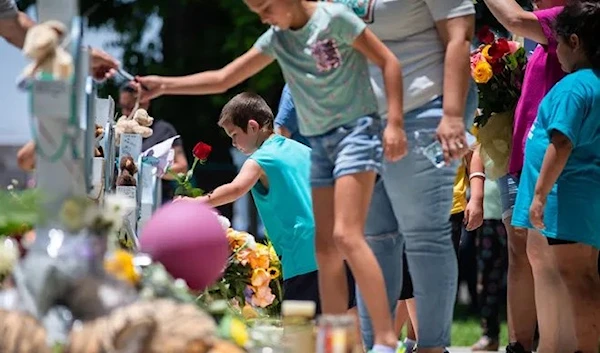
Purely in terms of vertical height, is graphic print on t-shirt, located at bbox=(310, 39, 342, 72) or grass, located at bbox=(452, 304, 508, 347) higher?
graphic print on t-shirt, located at bbox=(310, 39, 342, 72)

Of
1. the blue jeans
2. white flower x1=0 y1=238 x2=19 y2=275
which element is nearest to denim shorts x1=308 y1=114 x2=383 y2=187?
the blue jeans

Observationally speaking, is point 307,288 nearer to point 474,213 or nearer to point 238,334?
point 474,213

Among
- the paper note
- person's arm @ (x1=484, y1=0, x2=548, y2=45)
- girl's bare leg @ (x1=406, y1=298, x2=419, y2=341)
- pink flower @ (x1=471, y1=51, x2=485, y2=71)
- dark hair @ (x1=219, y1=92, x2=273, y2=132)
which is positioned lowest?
girl's bare leg @ (x1=406, y1=298, x2=419, y2=341)

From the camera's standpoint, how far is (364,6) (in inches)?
203

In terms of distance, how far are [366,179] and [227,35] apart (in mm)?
11546

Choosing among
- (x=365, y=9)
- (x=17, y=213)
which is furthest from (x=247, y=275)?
(x=17, y=213)

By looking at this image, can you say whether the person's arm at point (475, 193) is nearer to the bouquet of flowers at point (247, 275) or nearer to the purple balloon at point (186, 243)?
the bouquet of flowers at point (247, 275)

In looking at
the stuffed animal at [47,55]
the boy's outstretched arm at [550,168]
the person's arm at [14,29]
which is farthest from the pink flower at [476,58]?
the stuffed animal at [47,55]

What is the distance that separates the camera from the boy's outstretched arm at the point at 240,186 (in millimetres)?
6418

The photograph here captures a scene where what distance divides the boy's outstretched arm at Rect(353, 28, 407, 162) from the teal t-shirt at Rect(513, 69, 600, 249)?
4.54ft

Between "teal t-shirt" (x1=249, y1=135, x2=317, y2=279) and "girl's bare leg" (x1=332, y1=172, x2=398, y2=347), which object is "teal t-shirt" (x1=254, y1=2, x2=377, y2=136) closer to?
"girl's bare leg" (x1=332, y1=172, x2=398, y2=347)

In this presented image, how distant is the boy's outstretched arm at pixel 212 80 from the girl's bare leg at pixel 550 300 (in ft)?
5.92

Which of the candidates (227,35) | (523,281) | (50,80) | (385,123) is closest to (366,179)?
(385,123)

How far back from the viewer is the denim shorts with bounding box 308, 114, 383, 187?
15.5 feet
